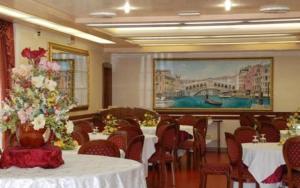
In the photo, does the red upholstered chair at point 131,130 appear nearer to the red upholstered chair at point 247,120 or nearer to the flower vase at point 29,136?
the flower vase at point 29,136

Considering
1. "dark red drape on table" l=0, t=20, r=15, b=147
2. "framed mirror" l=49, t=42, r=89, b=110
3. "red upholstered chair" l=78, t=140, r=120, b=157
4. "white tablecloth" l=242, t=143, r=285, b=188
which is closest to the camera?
"red upholstered chair" l=78, t=140, r=120, b=157

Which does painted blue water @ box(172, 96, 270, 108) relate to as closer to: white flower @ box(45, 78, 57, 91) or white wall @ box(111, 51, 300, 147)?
white wall @ box(111, 51, 300, 147)

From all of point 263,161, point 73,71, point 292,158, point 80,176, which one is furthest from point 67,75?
point 80,176

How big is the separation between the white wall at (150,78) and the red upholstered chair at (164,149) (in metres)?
6.14

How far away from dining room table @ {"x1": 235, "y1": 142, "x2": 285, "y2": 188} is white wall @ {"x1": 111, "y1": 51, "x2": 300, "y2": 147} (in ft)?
26.7

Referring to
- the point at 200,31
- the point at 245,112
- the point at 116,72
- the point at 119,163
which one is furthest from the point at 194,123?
the point at 119,163

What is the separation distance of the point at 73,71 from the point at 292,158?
6.94 meters

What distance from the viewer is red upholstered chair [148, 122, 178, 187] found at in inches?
367

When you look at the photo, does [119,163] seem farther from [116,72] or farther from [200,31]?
[116,72]

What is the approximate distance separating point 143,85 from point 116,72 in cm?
89

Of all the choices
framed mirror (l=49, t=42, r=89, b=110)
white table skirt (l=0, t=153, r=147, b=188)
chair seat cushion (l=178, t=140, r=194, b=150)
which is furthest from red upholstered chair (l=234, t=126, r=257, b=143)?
white table skirt (l=0, t=153, r=147, b=188)

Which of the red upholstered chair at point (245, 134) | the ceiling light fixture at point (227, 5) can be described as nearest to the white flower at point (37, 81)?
the ceiling light fixture at point (227, 5)

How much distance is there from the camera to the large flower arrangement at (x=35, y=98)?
454 centimetres

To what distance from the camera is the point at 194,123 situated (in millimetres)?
12945
